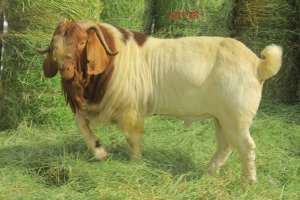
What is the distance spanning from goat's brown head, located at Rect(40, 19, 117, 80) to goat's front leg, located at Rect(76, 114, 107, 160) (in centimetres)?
55

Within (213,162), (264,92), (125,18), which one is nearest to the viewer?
(213,162)

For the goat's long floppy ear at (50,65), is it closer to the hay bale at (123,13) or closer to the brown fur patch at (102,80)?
the brown fur patch at (102,80)

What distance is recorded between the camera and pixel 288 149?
554 centimetres

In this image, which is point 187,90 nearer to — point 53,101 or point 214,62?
point 214,62

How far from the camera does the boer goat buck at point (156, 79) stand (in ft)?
13.8

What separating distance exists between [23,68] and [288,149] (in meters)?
3.06

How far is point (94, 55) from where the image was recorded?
4188 mm

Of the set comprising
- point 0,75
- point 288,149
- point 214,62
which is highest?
point 214,62

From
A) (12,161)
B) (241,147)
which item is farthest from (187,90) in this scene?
(12,161)

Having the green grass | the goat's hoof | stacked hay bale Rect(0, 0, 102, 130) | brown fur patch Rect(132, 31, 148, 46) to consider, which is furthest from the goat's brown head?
stacked hay bale Rect(0, 0, 102, 130)

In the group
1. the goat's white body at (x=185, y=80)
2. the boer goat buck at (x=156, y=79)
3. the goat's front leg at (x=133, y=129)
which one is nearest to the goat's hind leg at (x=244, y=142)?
the boer goat buck at (x=156, y=79)

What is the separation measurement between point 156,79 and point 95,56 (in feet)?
2.04

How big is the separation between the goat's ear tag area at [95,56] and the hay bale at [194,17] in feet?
8.75

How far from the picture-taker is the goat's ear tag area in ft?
13.7
